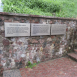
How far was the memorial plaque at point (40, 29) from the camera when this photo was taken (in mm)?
2875

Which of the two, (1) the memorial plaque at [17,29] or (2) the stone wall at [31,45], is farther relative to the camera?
(2) the stone wall at [31,45]

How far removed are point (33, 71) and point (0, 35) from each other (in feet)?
5.44

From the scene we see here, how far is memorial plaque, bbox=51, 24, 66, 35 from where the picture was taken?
10.8 feet

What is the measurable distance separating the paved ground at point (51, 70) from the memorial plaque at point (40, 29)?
1285 millimetres

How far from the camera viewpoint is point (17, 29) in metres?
2.60

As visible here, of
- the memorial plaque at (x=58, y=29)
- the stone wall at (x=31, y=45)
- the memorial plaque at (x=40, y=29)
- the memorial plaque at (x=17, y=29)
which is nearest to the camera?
the memorial plaque at (x=17, y=29)

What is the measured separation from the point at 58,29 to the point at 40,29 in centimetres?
90

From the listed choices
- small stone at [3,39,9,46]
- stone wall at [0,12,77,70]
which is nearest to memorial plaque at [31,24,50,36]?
stone wall at [0,12,77,70]

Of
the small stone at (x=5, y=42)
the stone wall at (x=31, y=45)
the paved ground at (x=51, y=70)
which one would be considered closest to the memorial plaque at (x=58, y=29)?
the stone wall at (x=31, y=45)

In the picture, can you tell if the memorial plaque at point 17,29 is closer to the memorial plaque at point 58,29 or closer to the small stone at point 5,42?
the small stone at point 5,42

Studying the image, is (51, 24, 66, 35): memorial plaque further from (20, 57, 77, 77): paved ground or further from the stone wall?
(20, 57, 77, 77): paved ground

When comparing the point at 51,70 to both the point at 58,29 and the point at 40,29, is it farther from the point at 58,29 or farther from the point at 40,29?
the point at 58,29

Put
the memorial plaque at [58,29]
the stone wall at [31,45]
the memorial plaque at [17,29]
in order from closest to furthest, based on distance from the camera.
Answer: the memorial plaque at [17,29]
the stone wall at [31,45]
the memorial plaque at [58,29]

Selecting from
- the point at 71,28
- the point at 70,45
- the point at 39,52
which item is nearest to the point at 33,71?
the point at 39,52
